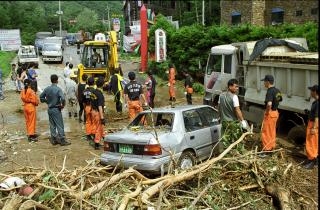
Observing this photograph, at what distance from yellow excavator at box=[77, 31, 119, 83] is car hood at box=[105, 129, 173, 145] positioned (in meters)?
11.6

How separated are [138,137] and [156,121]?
4.10ft

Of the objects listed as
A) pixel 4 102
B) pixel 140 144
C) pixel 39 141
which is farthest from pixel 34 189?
pixel 4 102

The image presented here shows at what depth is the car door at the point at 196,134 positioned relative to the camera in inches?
319

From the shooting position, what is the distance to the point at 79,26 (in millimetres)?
88875

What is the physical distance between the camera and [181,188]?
22.4 feet

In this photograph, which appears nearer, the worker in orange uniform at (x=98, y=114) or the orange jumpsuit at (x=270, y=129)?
the orange jumpsuit at (x=270, y=129)

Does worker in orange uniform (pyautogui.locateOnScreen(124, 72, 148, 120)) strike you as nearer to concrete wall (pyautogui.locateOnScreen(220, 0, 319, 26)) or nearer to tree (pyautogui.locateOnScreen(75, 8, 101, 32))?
concrete wall (pyautogui.locateOnScreen(220, 0, 319, 26))

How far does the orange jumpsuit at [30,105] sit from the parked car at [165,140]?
362 cm

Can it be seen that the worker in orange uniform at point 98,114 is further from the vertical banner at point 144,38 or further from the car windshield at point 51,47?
the car windshield at point 51,47

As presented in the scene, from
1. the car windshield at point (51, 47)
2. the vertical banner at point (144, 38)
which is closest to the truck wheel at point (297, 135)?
the vertical banner at point (144, 38)

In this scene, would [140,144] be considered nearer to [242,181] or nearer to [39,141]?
[242,181]

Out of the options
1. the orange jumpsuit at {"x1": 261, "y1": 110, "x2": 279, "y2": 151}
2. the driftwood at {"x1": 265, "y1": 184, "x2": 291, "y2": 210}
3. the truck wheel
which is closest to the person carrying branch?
the orange jumpsuit at {"x1": 261, "y1": 110, "x2": 279, "y2": 151}

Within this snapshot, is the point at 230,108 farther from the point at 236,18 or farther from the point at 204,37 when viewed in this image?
the point at 236,18

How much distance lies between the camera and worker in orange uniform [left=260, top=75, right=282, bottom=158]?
28.9 ft
